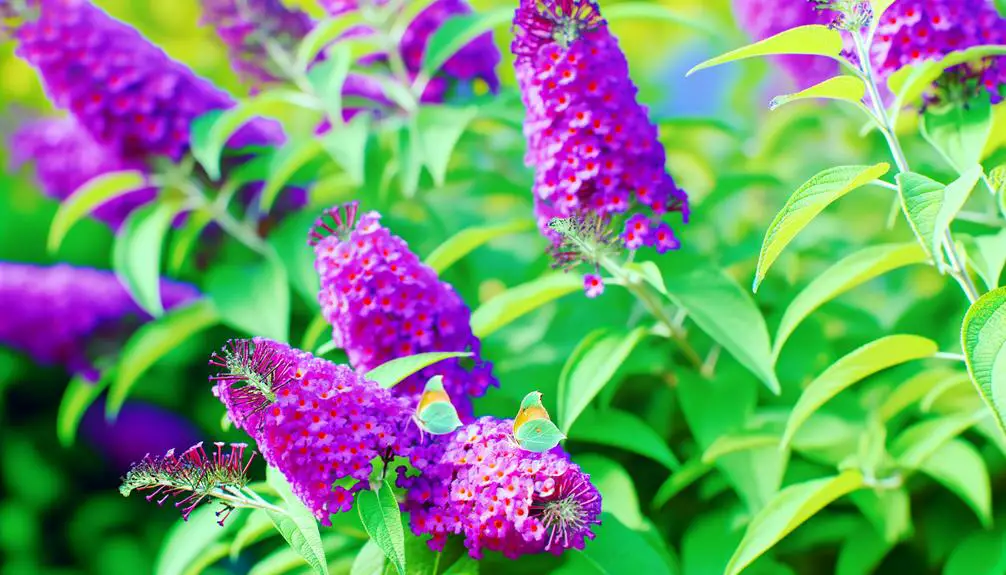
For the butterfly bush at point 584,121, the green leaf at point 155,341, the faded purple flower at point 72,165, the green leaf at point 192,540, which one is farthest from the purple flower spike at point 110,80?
the butterfly bush at point 584,121

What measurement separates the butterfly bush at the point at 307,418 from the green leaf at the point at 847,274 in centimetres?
78

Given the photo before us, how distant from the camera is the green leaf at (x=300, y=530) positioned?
5.22 ft

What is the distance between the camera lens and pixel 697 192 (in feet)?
10.3

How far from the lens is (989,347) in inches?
59.4

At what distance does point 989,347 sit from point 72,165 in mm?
2773

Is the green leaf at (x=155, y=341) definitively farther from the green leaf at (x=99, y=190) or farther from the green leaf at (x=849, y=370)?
the green leaf at (x=849, y=370)

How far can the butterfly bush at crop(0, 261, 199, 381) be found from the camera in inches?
122

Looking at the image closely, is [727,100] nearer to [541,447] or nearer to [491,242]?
[491,242]

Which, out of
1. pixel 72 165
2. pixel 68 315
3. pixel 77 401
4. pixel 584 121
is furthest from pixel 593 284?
pixel 72 165

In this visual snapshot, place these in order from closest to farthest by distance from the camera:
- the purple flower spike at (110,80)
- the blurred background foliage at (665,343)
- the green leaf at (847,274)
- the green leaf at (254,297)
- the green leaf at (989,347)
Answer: the green leaf at (989,347) < the green leaf at (847,274) < the blurred background foliage at (665,343) < the green leaf at (254,297) < the purple flower spike at (110,80)

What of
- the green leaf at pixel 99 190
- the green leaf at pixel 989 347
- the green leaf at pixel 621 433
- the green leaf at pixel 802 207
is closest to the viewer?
the green leaf at pixel 989 347

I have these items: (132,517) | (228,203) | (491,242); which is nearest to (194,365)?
(132,517)

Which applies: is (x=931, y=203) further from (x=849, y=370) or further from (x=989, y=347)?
(x=849, y=370)

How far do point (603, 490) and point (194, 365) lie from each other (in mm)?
2059
